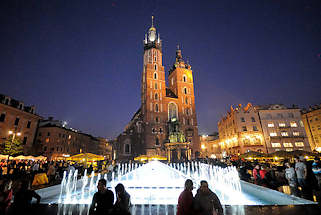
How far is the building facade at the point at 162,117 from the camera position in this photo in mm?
44500

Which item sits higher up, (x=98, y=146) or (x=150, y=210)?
(x=98, y=146)

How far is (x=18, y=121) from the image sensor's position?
33938 mm

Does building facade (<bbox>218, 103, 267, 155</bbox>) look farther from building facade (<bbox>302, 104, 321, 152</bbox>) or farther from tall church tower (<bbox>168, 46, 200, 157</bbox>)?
building facade (<bbox>302, 104, 321, 152</bbox>)

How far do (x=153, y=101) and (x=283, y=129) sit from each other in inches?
1485

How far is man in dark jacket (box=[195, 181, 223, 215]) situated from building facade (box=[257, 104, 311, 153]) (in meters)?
50.2

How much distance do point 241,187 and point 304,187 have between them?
305 centimetres

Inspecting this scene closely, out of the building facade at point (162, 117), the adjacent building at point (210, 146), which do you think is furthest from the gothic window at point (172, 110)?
the adjacent building at point (210, 146)

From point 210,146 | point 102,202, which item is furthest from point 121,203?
point 210,146

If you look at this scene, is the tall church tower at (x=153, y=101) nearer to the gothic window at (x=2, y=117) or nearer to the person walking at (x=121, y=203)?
the gothic window at (x=2, y=117)

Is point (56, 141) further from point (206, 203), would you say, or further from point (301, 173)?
point (301, 173)

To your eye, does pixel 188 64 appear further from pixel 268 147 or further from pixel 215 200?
pixel 215 200

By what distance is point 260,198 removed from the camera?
7598 millimetres

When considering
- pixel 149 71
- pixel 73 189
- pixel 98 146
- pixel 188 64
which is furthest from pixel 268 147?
pixel 98 146

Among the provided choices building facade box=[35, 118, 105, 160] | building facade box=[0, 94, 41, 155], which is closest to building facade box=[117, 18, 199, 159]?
building facade box=[35, 118, 105, 160]
